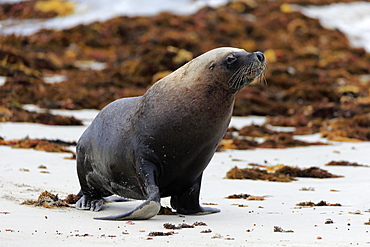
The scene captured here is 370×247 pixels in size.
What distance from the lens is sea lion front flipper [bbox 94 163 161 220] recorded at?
17.9ft

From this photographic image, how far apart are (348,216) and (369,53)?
31.3 meters

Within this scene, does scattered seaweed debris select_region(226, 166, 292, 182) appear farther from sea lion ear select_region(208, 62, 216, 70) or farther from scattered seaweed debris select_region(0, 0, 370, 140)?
scattered seaweed debris select_region(0, 0, 370, 140)

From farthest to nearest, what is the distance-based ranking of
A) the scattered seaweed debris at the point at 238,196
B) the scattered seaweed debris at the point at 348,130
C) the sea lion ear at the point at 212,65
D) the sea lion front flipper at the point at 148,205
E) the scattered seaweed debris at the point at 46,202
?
the scattered seaweed debris at the point at 348,130 → the scattered seaweed debris at the point at 238,196 → the sea lion ear at the point at 212,65 → the scattered seaweed debris at the point at 46,202 → the sea lion front flipper at the point at 148,205

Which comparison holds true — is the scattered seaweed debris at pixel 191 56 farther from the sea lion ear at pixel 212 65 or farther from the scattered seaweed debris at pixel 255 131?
the sea lion ear at pixel 212 65

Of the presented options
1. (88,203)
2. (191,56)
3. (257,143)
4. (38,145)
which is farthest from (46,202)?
(191,56)

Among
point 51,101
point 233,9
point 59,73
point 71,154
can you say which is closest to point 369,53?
point 233,9

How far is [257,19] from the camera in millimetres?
41656

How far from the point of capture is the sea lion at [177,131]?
5934mm

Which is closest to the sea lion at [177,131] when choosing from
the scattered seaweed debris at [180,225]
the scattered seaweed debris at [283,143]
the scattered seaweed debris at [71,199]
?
the scattered seaweed debris at [71,199]

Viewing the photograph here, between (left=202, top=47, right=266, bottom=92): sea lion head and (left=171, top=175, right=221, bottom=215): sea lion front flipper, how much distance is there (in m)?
1.03

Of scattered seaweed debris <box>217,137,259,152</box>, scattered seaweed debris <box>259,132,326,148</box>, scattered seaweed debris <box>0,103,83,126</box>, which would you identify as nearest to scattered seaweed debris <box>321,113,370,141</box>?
scattered seaweed debris <box>259,132,326,148</box>

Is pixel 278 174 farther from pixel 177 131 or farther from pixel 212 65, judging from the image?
pixel 177 131

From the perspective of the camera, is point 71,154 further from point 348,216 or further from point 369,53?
point 369,53

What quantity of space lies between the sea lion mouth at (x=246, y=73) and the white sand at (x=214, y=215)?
3.96 feet
